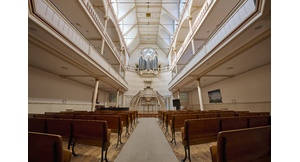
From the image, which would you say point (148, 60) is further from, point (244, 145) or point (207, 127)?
point (244, 145)

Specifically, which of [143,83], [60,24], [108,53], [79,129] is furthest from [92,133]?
[143,83]

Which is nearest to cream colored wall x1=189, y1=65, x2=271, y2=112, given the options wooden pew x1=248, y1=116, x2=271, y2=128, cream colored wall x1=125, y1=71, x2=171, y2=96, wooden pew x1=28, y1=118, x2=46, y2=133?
wooden pew x1=248, y1=116, x2=271, y2=128

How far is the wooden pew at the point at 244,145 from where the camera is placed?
1263 millimetres

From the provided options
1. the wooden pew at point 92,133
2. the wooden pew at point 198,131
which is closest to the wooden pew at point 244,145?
the wooden pew at point 198,131

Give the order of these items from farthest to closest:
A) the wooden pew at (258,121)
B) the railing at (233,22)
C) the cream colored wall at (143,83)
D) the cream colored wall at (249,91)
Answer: the cream colored wall at (143,83), the cream colored wall at (249,91), the railing at (233,22), the wooden pew at (258,121)

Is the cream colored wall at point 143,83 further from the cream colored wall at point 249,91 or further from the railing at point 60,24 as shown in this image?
the railing at point 60,24

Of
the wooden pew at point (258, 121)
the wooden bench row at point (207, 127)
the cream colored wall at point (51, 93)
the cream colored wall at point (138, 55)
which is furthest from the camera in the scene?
the cream colored wall at point (138, 55)

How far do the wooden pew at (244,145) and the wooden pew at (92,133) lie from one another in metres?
1.85

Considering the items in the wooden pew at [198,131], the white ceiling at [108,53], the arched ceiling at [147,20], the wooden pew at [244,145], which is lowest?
the wooden pew at [198,131]

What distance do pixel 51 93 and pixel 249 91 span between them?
11.7 meters

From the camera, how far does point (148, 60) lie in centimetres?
1980

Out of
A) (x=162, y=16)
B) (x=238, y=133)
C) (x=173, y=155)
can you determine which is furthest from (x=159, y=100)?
(x=238, y=133)

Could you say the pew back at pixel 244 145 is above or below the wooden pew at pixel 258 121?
above

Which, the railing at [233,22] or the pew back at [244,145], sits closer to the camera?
the pew back at [244,145]
